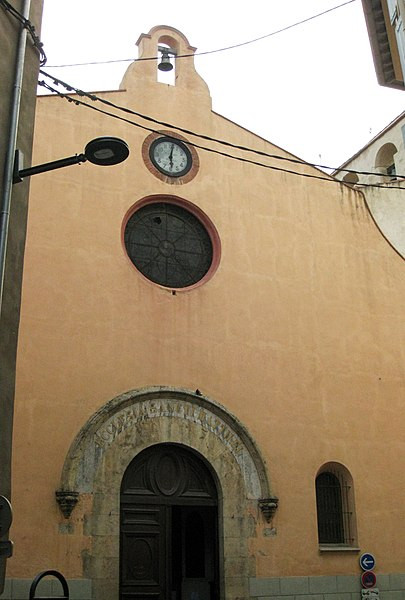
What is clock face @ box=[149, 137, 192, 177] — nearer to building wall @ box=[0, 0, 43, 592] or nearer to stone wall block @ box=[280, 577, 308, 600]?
building wall @ box=[0, 0, 43, 592]

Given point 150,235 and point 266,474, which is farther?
point 150,235

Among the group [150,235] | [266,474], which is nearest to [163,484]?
[266,474]

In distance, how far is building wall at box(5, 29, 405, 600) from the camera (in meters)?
11.0

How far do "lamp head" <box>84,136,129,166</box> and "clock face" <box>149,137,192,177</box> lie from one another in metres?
5.87

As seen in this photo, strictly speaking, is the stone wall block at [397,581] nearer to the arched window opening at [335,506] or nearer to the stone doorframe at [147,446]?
the arched window opening at [335,506]

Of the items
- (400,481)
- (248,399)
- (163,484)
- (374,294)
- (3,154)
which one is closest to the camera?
(3,154)

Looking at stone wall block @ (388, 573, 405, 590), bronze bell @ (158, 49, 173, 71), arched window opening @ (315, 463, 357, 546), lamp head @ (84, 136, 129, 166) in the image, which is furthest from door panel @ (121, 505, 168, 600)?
bronze bell @ (158, 49, 173, 71)

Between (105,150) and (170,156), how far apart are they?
6.22 meters

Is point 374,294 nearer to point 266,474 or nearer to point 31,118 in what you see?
point 266,474

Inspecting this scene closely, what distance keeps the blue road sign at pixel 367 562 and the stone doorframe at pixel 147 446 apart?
1959mm

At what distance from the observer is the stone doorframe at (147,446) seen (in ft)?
35.2

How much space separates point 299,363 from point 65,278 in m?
4.31

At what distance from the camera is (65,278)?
464 inches

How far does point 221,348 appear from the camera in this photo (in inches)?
497
